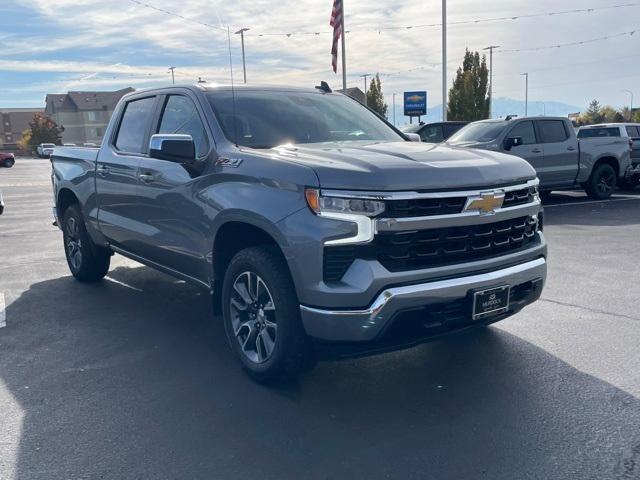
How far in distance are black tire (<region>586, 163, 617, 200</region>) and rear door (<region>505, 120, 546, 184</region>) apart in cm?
177

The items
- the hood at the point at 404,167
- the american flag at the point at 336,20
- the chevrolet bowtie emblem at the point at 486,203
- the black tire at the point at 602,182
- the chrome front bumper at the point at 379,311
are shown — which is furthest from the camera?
the american flag at the point at 336,20

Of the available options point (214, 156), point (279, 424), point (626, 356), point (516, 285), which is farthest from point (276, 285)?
point (626, 356)

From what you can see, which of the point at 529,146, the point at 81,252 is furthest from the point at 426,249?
the point at 529,146

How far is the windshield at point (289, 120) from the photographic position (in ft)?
14.9

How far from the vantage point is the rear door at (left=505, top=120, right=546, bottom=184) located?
1267 cm

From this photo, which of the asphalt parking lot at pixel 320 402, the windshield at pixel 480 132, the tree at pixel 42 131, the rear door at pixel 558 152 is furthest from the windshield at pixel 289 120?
the tree at pixel 42 131

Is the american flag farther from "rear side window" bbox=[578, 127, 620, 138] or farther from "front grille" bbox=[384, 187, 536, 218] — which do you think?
"front grille" bbox=[384, 187, 536, 218]

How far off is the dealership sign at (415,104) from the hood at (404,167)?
154ft

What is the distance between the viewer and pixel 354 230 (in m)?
3.36

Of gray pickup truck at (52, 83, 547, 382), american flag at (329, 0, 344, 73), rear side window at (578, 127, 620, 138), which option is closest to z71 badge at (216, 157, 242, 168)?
gray pickup truck at (52, 83, 547, 382)

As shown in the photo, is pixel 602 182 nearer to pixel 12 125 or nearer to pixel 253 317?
pixel 253 317

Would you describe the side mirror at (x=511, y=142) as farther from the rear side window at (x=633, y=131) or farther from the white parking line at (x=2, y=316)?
the white parking line at (x=2, y=316)

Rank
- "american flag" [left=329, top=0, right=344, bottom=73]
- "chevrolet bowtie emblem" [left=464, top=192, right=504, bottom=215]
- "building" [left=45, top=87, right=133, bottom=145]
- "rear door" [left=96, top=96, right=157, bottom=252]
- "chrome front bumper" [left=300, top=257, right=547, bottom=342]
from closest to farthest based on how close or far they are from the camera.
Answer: "chrome front bumper" [left=300, top=257, right=547, bottom=342]
"chevrolet bowtie emblem" [left=464, top=192, right=504, bottom=215]
"rear door" [left=96, top=96, right=157, bottom=252]
"american flag" [left=329, top=0, right=344, bottom=73]
"building" [left=45, top=87, right=133, bottom=145]

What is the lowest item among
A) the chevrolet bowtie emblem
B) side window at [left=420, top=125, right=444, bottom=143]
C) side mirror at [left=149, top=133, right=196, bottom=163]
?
the chevrolet bowtie emblem
